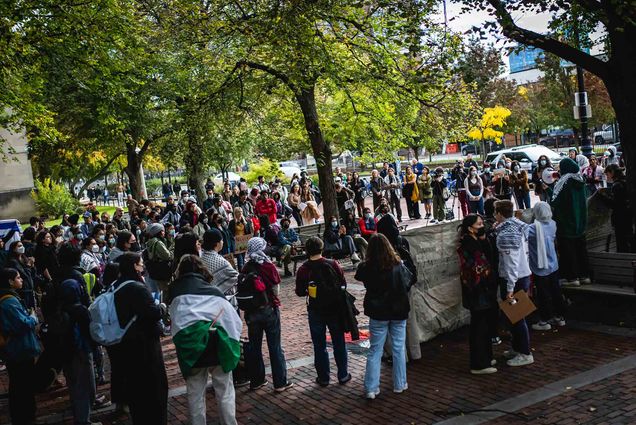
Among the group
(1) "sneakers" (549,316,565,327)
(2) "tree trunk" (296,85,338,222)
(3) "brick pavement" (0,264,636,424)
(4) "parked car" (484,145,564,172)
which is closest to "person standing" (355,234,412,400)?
(3) "brick pavement" (0,264,636,424)

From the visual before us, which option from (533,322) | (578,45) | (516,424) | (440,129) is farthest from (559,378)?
(440,129)

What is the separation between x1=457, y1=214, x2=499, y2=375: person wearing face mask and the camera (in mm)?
7215

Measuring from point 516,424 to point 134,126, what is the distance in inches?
787

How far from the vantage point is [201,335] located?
18.1 ft

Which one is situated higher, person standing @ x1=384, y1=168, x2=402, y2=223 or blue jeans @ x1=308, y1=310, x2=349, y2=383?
person standing @ x1=384, y1=168, x2=402, y2=223

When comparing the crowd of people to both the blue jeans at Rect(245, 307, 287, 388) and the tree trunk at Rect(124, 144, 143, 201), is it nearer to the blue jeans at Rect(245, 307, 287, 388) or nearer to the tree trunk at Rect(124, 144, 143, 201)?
the blue jeans at Rect(245, 307, 287, 388)

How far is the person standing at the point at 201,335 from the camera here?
5.56m

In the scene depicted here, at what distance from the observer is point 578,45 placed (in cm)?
1211

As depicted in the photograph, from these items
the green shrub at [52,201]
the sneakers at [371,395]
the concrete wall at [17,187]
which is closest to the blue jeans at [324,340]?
the sneakers at [371,395]

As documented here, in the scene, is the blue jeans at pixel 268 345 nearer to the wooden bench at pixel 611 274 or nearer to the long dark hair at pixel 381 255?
the long dark hair at pixel 381 255

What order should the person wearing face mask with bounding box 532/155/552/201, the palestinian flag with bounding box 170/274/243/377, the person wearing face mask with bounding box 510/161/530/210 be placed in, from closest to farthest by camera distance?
the palestinian flag with bounding box 170/274/243/377, the person wearing face mask with bounding box 532/155/552/201, the person wearing face mask with bounding box 510/161/530/210

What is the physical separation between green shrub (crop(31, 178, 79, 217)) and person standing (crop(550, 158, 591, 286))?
3010cm

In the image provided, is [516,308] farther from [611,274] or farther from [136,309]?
[136,309]

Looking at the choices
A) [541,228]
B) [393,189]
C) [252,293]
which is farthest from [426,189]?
[252,293]
